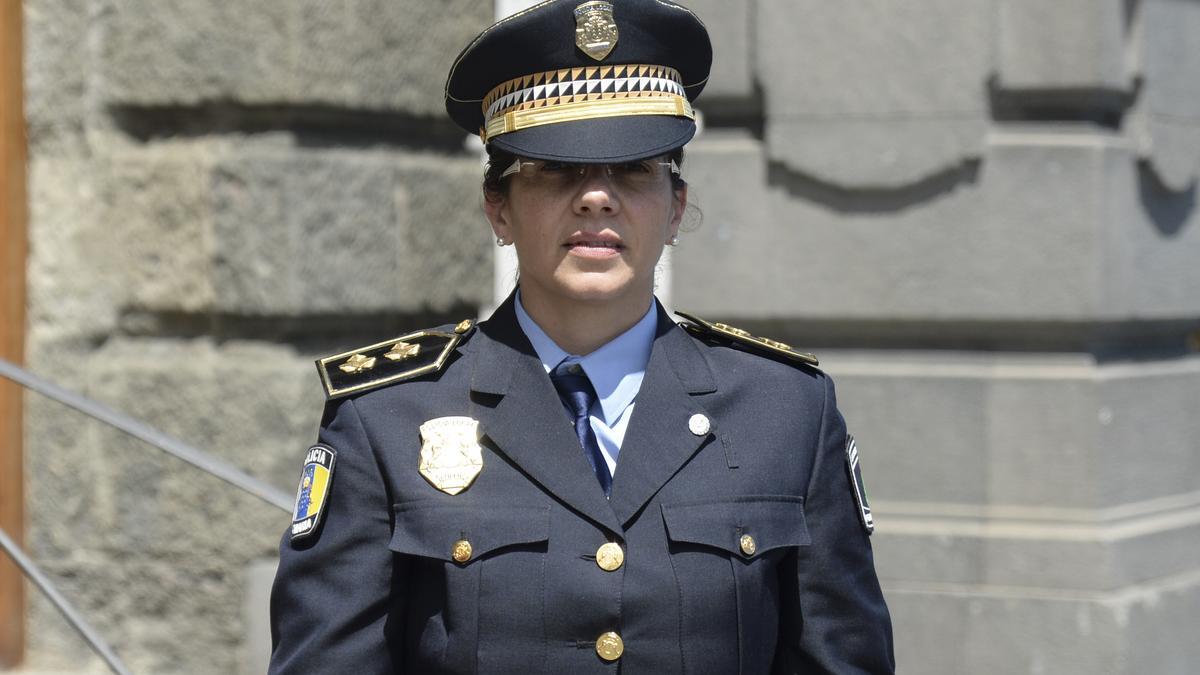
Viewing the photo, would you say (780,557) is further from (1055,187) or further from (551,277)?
(1055,187)

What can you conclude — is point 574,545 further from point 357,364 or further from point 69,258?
point 69,258

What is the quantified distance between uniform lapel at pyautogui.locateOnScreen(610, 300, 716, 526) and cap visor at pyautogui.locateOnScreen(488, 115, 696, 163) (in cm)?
30

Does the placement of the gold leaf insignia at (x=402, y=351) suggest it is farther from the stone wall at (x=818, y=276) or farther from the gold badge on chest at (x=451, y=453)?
the stone wall at (x=818, y=276)

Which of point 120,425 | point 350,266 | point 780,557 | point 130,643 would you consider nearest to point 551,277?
point 780,557

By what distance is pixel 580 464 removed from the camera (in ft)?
7.16

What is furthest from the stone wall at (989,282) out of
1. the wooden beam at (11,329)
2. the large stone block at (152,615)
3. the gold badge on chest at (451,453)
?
the gold badge on chest at (451,453)

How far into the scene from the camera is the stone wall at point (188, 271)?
446 cm

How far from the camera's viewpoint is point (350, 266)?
4625 mm

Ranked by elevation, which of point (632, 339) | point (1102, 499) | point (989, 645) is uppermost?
point (632, 339)

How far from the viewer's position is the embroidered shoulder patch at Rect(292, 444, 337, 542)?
2152 millimetres

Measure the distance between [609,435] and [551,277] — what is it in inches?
9.4

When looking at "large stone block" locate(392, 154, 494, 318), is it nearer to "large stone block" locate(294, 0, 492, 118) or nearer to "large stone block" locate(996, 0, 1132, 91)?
"large stone block" locate(294, 0, 492, 118)

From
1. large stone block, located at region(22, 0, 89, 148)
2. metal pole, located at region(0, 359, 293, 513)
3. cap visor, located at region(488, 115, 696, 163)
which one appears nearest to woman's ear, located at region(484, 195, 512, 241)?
cap visor, located at region(488, 115, 696, 163)

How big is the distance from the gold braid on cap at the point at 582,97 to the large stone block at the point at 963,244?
2.41 meters
